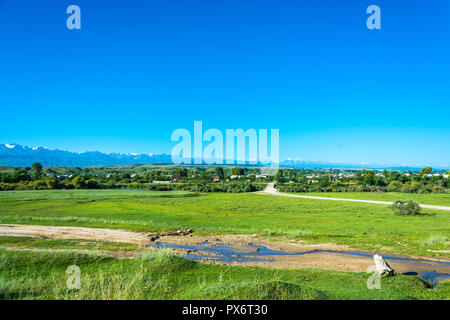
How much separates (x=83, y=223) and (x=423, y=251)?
117 feet

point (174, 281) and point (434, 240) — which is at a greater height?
point (174, 281)

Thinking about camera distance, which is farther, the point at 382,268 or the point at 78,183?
the point at 78,183

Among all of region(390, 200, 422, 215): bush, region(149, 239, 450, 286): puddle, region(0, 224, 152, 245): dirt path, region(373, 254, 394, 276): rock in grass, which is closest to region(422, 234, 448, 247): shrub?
region(149, 239, 450, 286): puddle

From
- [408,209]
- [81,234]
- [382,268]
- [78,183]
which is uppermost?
[382,268]

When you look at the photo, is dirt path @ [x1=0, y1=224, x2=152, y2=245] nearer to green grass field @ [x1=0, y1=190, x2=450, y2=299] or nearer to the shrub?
green grass field @ [x1=0, y1=190, x2=450, y2=299]

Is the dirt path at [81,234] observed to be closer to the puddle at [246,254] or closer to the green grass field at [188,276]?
the green grass field at [188,276]

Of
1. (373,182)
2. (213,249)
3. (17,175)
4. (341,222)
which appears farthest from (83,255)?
(373,182)

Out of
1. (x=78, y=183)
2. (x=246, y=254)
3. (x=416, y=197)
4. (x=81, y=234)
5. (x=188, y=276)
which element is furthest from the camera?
(x=78, y=183)

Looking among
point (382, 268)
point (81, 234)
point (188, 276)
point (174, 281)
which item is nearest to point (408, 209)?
point (382, 268)

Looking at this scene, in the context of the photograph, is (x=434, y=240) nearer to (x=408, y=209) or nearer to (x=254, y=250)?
(x=254, y=250)

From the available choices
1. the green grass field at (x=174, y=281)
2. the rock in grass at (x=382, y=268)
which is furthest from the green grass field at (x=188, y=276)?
the rock in grass at (x=382, y=268)

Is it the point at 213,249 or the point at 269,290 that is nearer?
the point at 269,290
